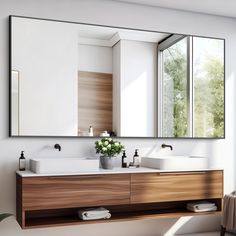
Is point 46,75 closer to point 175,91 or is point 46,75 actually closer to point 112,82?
point 112,82

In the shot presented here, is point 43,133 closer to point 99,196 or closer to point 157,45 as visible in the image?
point 99,196

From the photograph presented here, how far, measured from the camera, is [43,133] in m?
3.20

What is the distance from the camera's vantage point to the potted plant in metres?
3.18

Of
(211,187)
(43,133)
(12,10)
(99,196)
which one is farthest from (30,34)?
(211,187)

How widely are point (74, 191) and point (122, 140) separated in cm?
80

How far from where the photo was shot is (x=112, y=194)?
3.00 m

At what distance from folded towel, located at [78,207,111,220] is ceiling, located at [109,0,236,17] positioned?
1.96 meters

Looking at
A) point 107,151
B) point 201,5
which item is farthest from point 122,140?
point 201,5

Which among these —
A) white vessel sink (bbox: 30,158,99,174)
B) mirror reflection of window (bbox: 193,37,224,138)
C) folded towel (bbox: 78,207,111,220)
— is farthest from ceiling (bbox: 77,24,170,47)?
folded towel (bbox: 78,207,111,220)

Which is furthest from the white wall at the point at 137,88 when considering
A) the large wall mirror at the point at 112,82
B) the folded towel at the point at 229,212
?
the folded towel at the point at 229,212

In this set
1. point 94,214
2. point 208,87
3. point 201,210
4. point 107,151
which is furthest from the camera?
point 208,87

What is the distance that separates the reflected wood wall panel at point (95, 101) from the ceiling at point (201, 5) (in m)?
0.83

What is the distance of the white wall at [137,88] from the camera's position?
3.48 m

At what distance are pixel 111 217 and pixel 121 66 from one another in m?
1.38
